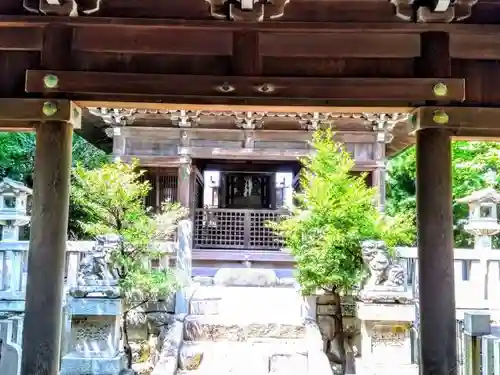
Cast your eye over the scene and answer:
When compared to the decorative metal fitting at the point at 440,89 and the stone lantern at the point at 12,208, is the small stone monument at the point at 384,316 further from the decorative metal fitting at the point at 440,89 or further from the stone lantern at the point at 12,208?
the stone lantern at the point at 12,208

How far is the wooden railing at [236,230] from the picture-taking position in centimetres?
1292

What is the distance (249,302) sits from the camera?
919 cm

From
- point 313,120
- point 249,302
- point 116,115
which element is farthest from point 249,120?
point 249,302

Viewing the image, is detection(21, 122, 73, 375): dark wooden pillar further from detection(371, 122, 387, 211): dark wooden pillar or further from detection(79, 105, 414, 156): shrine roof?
detection(371, 122, 387, 211): dark wooden pillar

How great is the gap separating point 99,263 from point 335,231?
3.42 m

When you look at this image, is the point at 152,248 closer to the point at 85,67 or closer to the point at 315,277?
the point at 315,277

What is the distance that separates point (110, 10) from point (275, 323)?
5.65 m

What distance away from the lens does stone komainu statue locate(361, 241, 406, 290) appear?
6.62 metres

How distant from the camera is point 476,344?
4.15m

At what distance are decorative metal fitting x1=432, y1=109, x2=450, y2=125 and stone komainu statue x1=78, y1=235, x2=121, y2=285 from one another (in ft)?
15.0

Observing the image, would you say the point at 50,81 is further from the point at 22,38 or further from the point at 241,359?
the point at 241,359

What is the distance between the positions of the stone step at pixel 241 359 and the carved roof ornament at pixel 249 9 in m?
5.09

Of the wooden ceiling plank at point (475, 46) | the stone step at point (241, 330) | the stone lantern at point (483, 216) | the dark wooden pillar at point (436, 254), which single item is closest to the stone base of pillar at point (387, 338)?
the stone step at point (241, 330)

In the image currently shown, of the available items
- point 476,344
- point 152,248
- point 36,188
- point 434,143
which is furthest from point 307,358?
point 36,188
